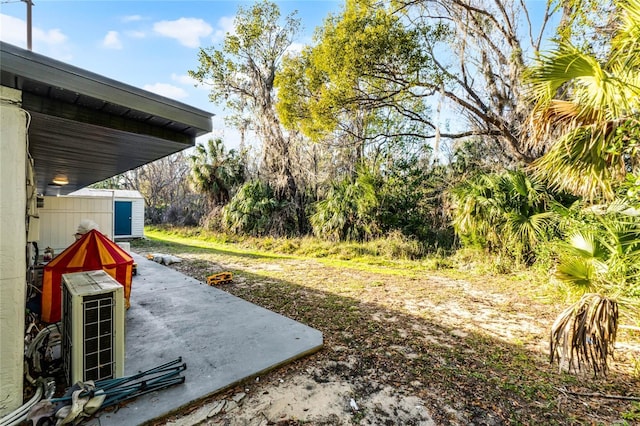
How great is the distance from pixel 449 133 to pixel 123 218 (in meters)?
13.9

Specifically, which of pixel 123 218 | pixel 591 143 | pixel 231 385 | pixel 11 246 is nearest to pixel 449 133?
pixel 591 143

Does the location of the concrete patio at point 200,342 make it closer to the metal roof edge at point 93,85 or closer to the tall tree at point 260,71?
the metal roof edge at point 93,85

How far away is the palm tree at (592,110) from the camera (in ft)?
7.93

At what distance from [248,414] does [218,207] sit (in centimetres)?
1322

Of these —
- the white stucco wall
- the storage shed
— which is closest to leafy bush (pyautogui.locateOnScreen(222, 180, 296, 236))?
the storage shed

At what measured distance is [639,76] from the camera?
8.16 ft

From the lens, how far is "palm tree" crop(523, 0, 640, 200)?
7.93ft

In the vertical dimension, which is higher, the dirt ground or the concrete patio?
the concrete patio

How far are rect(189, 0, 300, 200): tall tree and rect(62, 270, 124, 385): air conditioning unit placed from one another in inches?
421

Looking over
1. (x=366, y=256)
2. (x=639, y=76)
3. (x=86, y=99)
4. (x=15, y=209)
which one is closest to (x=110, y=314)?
(x=15, y=209)

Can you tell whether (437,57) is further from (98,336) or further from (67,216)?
(67,216)

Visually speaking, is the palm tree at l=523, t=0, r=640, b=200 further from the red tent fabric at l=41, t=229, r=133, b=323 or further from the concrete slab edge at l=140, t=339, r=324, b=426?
the red tent fabric at l=41, t=229, r=133, b=323

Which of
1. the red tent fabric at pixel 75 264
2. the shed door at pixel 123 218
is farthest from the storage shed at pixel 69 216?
the shed door at pixel 123 218

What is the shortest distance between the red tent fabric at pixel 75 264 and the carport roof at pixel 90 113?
42.9 inches
